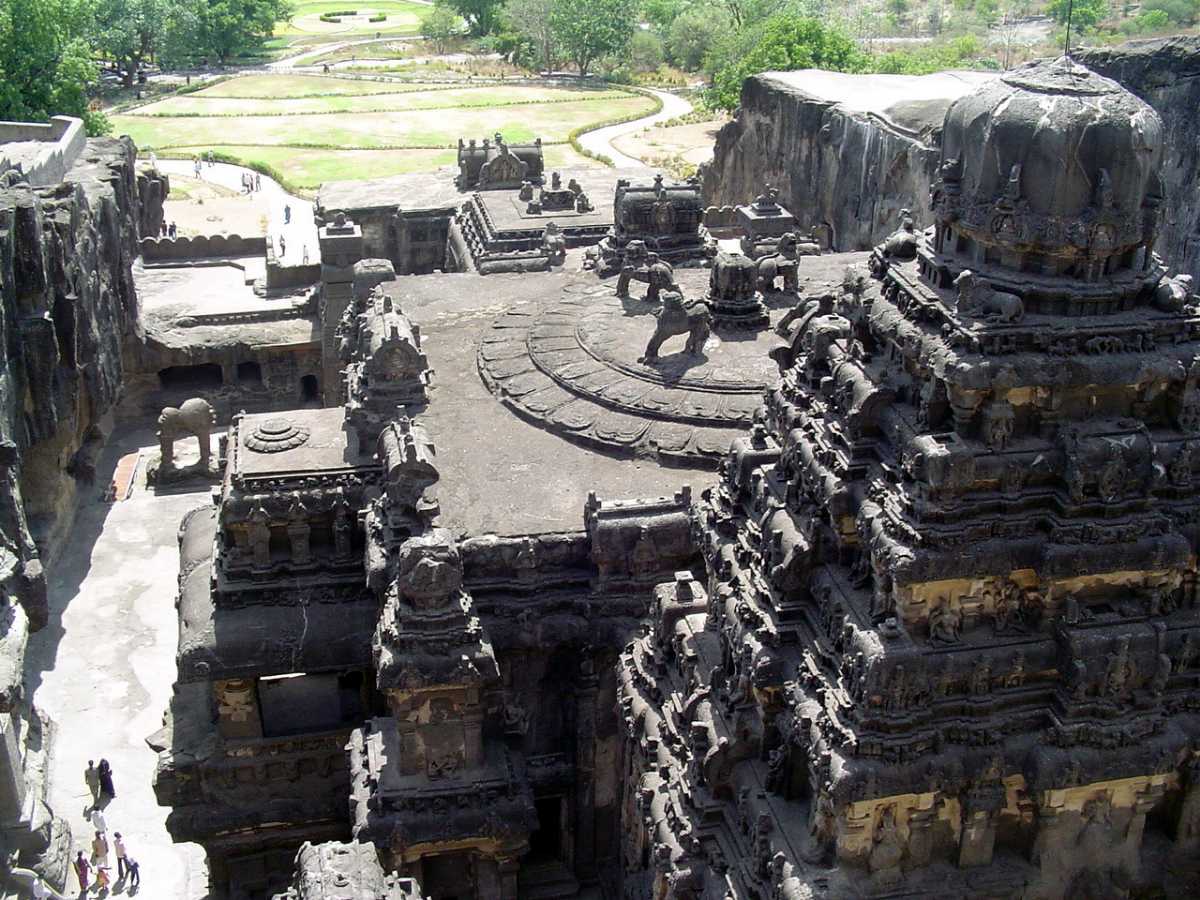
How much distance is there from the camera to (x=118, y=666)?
119 feet

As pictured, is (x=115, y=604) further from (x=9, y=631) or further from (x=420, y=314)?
(x=420, y=314)

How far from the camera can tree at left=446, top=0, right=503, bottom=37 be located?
150750mm

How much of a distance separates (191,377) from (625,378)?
30797 millimetres

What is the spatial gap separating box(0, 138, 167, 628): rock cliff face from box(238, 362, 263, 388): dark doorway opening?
16.9ft

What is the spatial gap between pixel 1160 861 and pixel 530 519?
44.3ft

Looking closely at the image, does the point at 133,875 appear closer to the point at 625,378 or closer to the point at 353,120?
the point at 625,378

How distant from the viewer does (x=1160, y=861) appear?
18297mm

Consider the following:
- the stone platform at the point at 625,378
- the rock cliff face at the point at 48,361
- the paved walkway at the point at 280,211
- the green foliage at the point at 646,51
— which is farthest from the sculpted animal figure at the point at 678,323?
the green foliage at the point at 646,51

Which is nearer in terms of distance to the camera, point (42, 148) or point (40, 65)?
point (42, 148)

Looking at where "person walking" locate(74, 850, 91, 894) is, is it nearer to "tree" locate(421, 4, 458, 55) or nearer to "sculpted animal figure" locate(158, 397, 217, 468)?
"sculpted animal figure" locate(158, 397, 217, 468)

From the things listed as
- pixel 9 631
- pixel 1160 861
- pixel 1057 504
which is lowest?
pixel 9 631

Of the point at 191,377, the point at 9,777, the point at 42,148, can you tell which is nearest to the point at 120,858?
the point at 9,777

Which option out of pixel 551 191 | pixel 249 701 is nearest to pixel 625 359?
pixel 249 701

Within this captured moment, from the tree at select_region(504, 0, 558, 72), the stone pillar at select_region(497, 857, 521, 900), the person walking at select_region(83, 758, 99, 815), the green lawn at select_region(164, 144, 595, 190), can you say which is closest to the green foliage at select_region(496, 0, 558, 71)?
the tree at select_region(504, 0, 558, 72)
